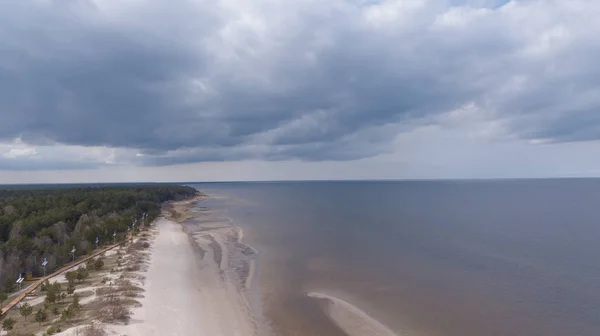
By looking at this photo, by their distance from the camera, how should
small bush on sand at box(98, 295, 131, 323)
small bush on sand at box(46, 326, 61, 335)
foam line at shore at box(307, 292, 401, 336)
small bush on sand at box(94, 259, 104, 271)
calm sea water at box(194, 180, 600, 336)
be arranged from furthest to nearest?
1. small bush on sand at box(94, 259, 104, 271)
2. calm sea water at box(194, 180, 600, 336)
3. foam line at shore at box(307, 292, 401, 336)
4. small bush on sand at box(98, 295, 131, 323)
5. small bush on sand at box(46, 326, 61, 335)

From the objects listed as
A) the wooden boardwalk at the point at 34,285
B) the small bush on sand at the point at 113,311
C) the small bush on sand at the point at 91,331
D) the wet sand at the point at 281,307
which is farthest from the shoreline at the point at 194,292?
the wooden boardwalk at the point at 34,285

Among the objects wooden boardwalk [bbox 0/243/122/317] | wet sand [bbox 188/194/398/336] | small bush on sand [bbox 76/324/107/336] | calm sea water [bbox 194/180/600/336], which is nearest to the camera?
small bush on sand [bbox 76/324/107/336]

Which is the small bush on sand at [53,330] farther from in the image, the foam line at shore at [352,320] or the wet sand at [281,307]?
the foam line at shore at [352,320]

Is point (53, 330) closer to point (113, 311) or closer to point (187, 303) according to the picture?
point (113, 311)

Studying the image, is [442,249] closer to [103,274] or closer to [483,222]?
[483,222]

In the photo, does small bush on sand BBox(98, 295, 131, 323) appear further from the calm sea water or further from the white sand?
the calm sea water

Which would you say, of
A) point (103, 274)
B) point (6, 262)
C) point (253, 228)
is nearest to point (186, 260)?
point (103, 274)

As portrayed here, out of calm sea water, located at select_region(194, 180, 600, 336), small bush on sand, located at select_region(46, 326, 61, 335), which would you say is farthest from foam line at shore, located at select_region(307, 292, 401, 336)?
small bush on sand, located at select_region(46, 326, 61, 335)
